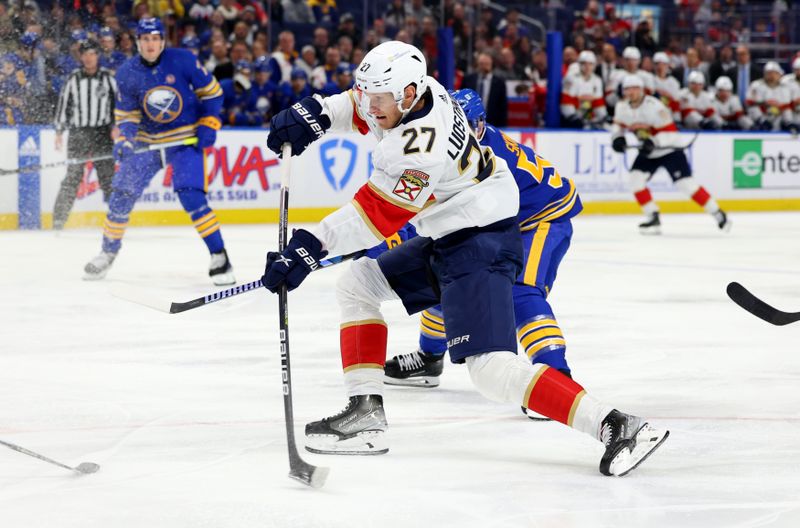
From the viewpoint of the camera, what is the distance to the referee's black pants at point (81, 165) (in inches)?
392

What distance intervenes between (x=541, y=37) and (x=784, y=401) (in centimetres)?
1047

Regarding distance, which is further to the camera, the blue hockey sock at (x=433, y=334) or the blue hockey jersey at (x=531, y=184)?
the blue hockey sock at (x=433, y=334)

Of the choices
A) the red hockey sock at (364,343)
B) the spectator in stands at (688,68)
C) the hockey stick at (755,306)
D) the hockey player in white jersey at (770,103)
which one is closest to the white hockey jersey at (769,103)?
the hockey player in white jersey at (770,103)

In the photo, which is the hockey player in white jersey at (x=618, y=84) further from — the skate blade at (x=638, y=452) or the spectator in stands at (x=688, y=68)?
the skate blade at (x=638, y=452)

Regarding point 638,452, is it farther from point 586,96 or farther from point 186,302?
point 586,96

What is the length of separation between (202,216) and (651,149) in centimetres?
508

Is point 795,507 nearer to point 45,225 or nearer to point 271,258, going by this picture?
point 271,258

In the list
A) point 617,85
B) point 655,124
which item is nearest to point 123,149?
point 655,124

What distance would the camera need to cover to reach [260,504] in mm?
2564

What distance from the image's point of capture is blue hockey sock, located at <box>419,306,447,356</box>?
13.0ft

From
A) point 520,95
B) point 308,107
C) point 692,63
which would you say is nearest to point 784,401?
point 308,107

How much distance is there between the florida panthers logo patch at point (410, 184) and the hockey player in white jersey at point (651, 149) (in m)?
7.99

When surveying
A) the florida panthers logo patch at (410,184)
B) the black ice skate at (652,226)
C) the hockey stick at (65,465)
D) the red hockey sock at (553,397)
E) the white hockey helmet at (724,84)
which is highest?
the white hockey helmet at (724,84)

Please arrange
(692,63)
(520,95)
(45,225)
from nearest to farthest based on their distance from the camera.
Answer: (45,225)
(520,95)
(692,63)
